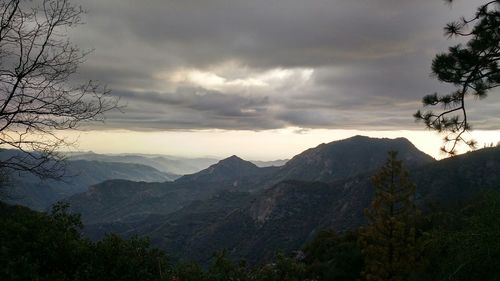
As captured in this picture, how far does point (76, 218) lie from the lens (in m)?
11.6

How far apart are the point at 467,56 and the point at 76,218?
39.2ft

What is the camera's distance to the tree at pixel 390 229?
28578mm

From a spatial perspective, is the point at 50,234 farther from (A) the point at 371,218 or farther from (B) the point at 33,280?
(A) the point at 371,218

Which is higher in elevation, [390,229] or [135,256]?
[135,256]

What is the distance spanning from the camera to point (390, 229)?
30.5 meters

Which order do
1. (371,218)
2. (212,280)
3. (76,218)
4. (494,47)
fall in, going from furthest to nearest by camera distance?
(371,218), (76,218), (494,47), (212,280)

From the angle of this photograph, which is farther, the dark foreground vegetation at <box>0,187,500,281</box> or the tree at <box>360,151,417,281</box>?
the tree at <box>360,151,417,281</box>

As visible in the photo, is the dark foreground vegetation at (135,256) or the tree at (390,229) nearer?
the dark foreground vegetation at (135,256)

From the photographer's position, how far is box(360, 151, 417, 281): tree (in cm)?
2858

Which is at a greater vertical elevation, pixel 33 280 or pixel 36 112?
pixel 36 112

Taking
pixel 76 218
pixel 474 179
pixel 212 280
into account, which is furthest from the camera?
pixel 474 179

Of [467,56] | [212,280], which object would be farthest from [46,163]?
[467,56]

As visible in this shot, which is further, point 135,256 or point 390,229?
point 390,229

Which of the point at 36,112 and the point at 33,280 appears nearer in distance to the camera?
the point at 33,280
